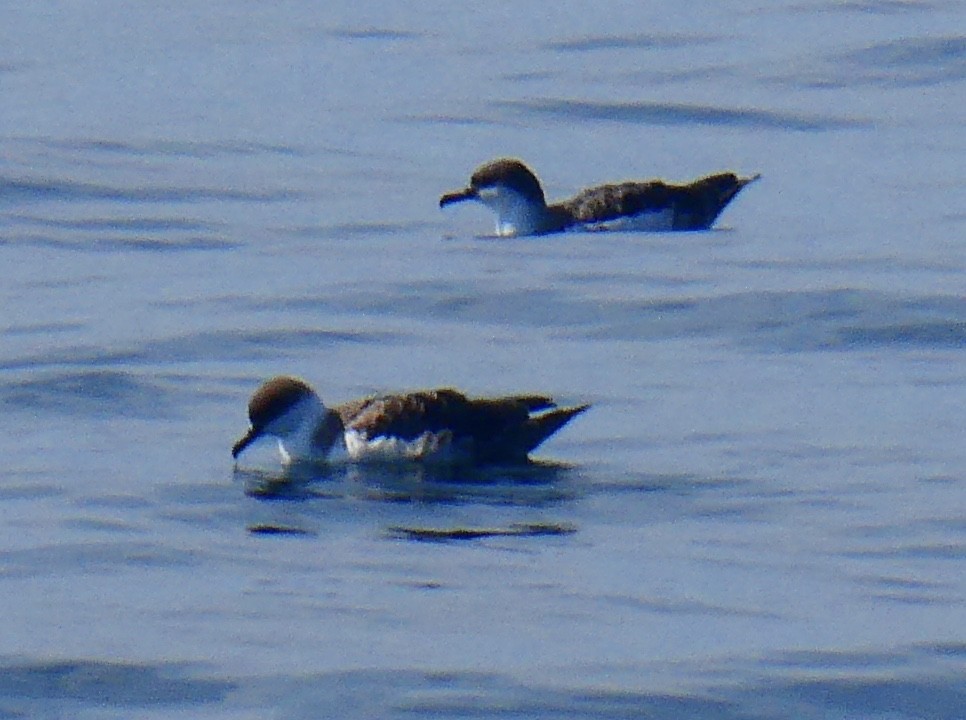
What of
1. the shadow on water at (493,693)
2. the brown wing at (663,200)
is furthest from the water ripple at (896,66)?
the shadow on water at (493,693)

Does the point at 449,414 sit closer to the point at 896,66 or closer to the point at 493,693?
the point at 493,693

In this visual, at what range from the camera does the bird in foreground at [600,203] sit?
18.1m

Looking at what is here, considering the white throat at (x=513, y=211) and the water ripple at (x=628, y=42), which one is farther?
the water ripple at (x=628, y=42)

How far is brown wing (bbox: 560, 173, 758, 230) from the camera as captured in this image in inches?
713

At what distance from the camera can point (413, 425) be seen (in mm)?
11516

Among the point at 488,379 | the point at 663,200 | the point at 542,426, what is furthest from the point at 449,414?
the point at 663,200

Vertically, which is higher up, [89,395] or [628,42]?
[628,42]

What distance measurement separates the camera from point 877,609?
8766mm

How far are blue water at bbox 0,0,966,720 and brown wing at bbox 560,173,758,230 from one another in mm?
197

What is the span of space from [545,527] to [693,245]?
317 inches

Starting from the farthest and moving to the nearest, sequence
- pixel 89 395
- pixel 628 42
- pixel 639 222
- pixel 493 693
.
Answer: pixel 628 42 < pixel 639 222 < pixel 89 395 < pixel 493 693

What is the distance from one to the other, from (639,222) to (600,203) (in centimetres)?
30

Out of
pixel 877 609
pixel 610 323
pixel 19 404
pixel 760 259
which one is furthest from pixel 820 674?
pixel 760 259

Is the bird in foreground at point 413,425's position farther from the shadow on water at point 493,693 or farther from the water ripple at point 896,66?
the water ripple at point 896,66
